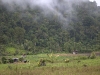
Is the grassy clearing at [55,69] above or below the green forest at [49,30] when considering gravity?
below

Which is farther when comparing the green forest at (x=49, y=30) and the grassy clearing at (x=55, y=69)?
the green forest at (x=49, y=30)

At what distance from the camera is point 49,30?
3216 inches

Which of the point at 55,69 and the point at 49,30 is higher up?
the point at 49,30

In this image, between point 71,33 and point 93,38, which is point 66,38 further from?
point 93,38

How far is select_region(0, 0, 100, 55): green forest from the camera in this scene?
6706 centimetres

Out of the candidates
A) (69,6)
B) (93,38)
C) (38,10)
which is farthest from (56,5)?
(93,38)

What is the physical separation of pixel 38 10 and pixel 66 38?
2330cm

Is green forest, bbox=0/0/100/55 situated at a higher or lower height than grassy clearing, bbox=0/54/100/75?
higher

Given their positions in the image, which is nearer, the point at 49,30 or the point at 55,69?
the point at 55,69

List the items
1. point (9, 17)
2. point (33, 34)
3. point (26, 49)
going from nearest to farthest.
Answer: point (26, 49) < point (33, 34) < point (9, 17)

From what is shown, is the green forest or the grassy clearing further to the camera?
the green forest

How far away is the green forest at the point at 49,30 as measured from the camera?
67.1 metres

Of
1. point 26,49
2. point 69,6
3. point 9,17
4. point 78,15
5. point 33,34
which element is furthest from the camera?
point 69,6

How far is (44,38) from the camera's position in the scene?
7594 centimetres
